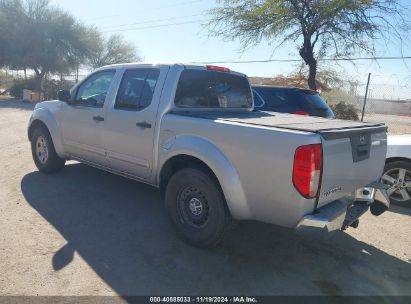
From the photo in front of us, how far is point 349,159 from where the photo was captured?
3.35 metres

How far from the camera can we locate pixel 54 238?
3.89m

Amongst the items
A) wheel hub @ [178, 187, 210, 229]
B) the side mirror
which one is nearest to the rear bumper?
wheel hub @ [178, 187, 210, 229]

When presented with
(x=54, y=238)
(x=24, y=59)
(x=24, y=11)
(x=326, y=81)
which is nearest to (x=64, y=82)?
(x=24, y=59)

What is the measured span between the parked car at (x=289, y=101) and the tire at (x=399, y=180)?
6.43 ft

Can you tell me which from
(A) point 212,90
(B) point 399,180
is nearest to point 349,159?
(A) point 212,90

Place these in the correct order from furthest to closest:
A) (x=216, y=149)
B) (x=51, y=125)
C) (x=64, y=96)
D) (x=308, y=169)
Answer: (x=51, y=125) → (x=64, y=96) → (x=216, y=149) → (x=308, y=169)

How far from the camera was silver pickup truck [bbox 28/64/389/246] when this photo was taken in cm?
309

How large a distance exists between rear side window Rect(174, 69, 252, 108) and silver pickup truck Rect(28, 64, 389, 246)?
0.04 ft

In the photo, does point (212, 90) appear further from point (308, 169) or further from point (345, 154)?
point (308, 169)

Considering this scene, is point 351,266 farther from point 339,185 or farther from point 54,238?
point 54,238

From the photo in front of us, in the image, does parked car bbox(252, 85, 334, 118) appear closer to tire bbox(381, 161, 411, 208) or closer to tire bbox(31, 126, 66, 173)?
tire bbox(381, 161, 411, 208)

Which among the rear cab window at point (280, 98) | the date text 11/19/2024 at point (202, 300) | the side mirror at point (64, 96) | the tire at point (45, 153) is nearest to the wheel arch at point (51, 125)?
the tire at point (45, 153)

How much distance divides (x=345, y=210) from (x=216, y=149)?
4.28 ft

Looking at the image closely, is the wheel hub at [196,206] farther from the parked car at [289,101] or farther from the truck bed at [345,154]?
the parked car at [289,101]
